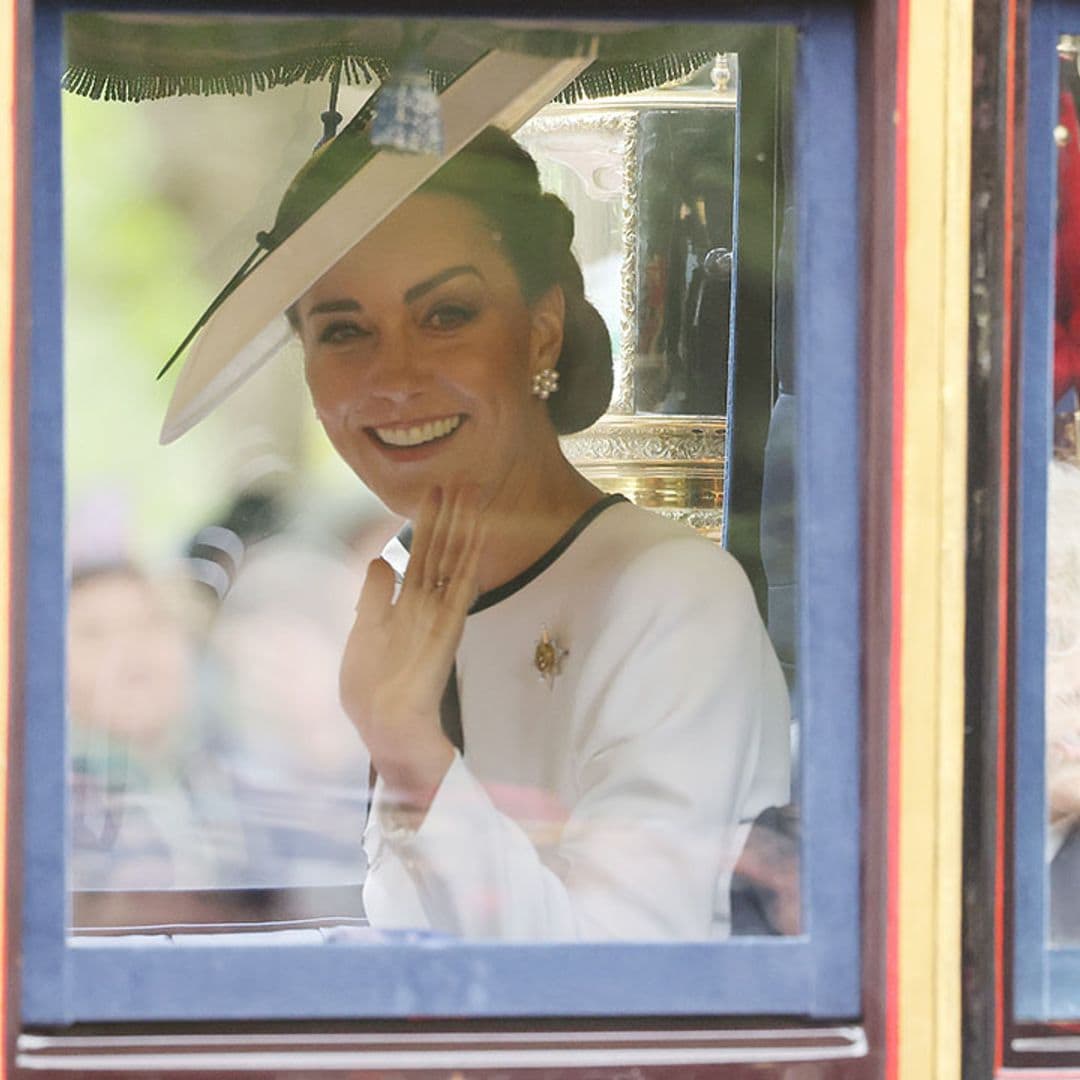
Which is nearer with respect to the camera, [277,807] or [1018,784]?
[1018,784]

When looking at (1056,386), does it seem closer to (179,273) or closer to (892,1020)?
(892,1020)

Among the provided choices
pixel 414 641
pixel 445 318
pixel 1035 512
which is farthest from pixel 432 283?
pixel 1035 512

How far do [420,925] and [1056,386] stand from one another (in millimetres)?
667

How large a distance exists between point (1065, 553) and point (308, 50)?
78cm

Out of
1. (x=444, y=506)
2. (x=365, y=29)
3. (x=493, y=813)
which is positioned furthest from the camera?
(x=444, y=506)

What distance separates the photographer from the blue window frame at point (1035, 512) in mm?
1241

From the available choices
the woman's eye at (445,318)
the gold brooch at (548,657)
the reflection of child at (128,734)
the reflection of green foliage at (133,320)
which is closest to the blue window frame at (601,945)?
the reflection of child at (128,734)

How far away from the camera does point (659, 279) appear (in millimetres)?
2109

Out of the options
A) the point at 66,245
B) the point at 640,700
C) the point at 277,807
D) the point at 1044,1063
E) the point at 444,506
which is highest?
the point at 66,245

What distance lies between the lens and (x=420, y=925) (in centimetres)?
138

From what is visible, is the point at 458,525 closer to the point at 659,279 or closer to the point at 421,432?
the point at 421,432

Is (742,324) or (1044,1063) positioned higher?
(742,324)

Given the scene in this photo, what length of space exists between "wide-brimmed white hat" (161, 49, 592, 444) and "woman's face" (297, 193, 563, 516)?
0.03 meters

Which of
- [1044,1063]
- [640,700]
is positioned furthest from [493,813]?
[1044,1063]
